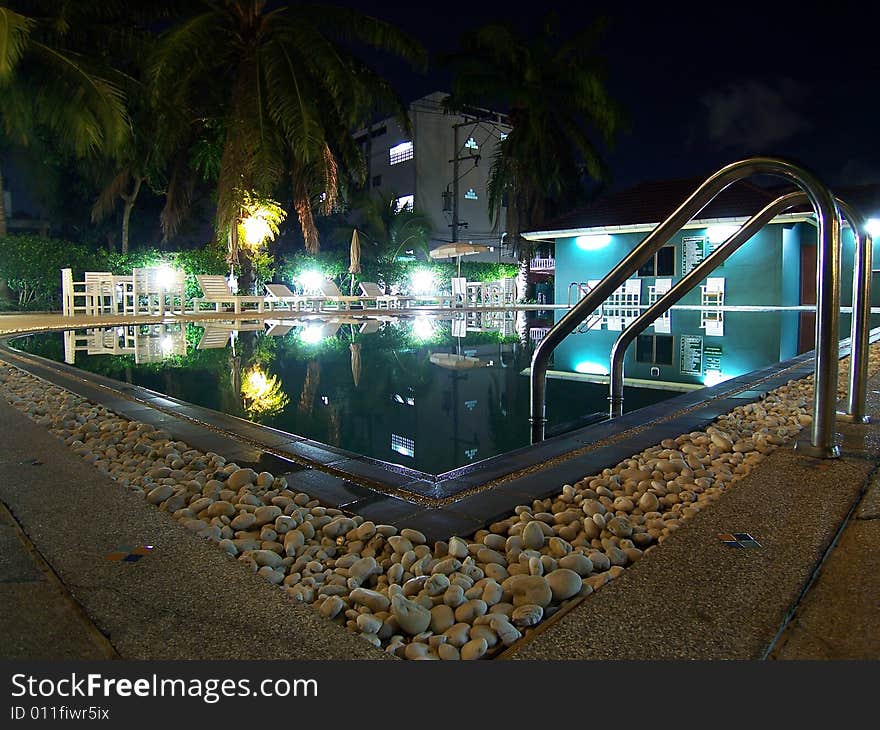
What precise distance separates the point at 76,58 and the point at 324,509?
53.6ft

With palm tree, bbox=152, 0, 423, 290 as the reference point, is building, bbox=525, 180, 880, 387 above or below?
below

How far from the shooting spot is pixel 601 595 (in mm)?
1534

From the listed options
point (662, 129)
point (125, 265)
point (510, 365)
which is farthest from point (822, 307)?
point (662, 129)

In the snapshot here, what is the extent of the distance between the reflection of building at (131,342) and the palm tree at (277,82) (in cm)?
393

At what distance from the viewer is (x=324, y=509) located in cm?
236

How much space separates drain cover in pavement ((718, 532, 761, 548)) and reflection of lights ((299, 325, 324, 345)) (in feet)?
Answer: 25.1

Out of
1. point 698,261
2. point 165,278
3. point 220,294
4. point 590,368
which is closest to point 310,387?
point 590,368

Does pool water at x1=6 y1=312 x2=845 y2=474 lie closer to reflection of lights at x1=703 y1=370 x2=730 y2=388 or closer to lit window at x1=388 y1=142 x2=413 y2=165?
reflection of lights at x1=703 y1=370 x2=730 y2=388

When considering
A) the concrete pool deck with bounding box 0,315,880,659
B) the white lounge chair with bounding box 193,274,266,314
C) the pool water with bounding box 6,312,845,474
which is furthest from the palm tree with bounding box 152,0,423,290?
the concrete pool deck with bounding box 0,315,880,659

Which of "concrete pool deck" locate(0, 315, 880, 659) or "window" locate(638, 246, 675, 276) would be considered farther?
"window" locate(638, 246, 675, 276)

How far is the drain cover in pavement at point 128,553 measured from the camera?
5.71ft

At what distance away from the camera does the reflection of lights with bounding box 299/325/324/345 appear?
942 cm

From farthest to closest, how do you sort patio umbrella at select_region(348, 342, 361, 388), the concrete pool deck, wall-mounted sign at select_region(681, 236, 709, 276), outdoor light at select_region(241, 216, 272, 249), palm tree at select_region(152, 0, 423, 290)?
wall-mounted sign at select_region(681, 236, 709, 276), outdoor light at select_region(241, 216, 272, 249), palm tree at select_region(152, 0, 423, 290), patio umbrella at select_region(348, 342, 361, 388), the concrete pool deck

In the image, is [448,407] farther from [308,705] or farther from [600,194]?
[600,194]
